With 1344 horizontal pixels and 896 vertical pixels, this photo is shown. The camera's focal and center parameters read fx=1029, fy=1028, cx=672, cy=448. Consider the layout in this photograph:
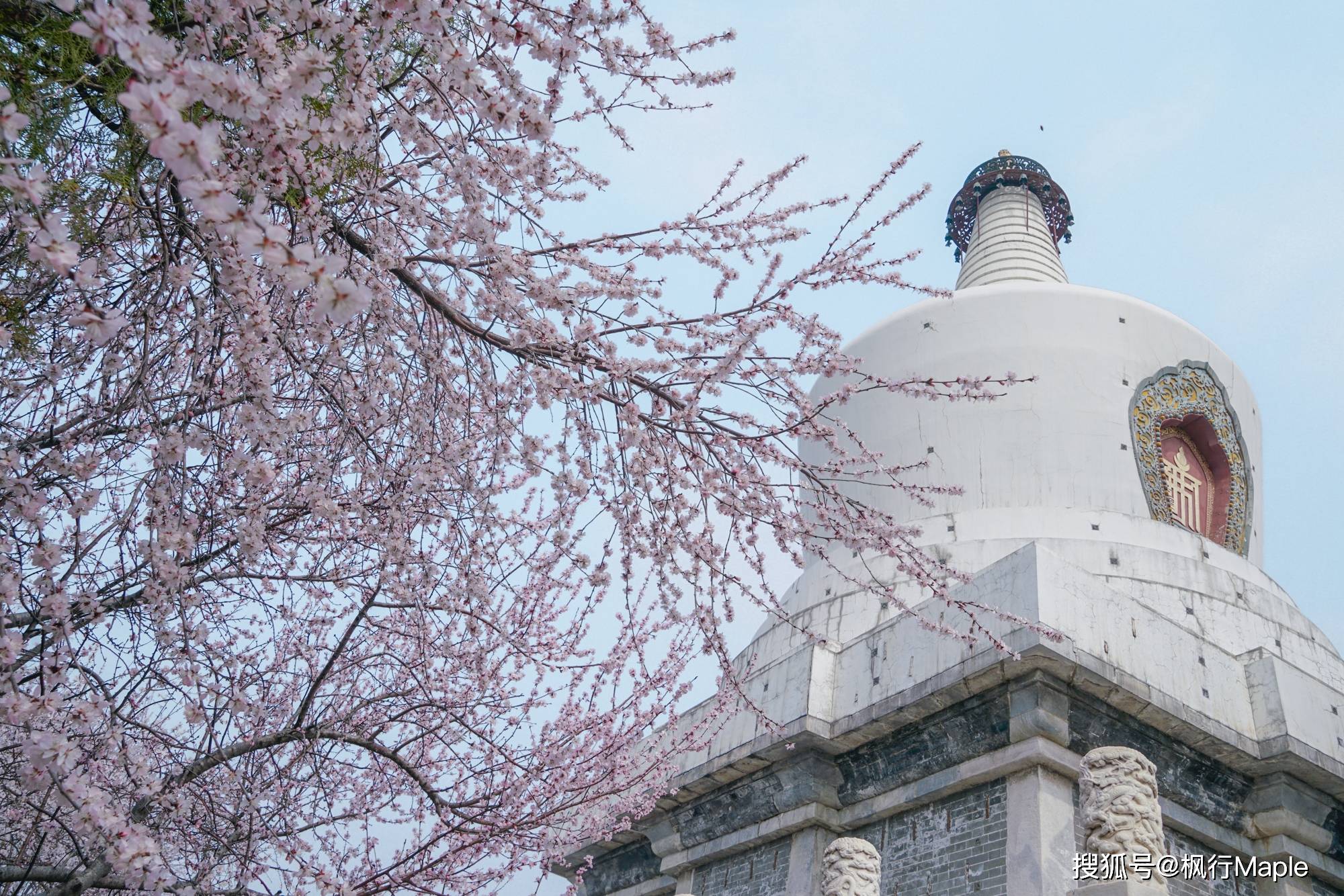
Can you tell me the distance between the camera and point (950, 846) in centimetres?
881

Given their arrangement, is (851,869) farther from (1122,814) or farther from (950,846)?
(1122,814)

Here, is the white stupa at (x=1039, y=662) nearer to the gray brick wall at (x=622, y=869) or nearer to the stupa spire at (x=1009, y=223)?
the gray brick wall at (x=622, y=869)

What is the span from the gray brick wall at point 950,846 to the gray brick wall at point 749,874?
41.6 inches

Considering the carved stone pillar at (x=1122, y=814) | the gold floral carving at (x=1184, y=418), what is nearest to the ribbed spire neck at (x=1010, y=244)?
the gold floral carving at (x=1184, y=418)

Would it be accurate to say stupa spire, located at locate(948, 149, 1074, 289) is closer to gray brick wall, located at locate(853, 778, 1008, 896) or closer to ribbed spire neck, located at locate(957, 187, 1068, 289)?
ribbed spire neck, located at locate(957, 187, 1068, 289)

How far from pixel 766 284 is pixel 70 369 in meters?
2.71

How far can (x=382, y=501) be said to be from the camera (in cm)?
484

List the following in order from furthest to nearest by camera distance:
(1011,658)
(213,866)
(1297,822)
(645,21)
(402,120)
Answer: (1297,822) → (1011,658) → (213,866) → (645,21) → (402,120)

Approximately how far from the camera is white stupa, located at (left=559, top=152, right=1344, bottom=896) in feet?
28.5

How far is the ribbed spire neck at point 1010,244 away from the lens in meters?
16.0

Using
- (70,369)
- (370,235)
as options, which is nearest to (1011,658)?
(370,235)

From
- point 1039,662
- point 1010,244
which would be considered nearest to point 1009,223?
point 1010,244

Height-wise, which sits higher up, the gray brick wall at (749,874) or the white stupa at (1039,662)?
the white stupa at (1039,662)

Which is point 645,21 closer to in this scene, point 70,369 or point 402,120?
point 402,120
